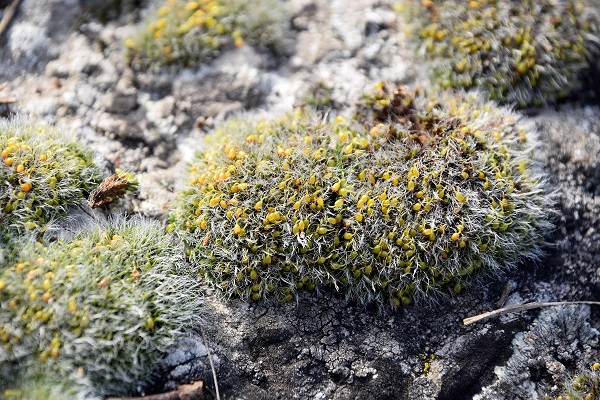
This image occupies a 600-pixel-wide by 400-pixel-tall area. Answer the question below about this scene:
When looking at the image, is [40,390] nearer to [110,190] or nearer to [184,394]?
[184,394]

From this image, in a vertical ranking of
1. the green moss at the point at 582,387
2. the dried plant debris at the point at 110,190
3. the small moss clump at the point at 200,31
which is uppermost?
the small moss clump at the point at 200,31

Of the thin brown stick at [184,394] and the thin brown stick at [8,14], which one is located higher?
the thin brown stick at [8,14]

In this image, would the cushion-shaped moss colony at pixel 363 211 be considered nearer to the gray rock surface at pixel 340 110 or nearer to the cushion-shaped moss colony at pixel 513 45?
the gray rock surface at pixel 340 110

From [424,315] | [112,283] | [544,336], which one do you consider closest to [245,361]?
[112,283]

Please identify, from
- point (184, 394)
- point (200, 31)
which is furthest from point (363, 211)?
point (200, 31)

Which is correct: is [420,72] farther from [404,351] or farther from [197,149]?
[404,351]

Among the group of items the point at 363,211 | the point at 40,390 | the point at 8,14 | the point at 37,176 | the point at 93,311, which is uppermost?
the point at 8,14

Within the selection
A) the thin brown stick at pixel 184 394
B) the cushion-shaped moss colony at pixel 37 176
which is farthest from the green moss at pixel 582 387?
the cushion-shaped moss colony at pixel 37 176
